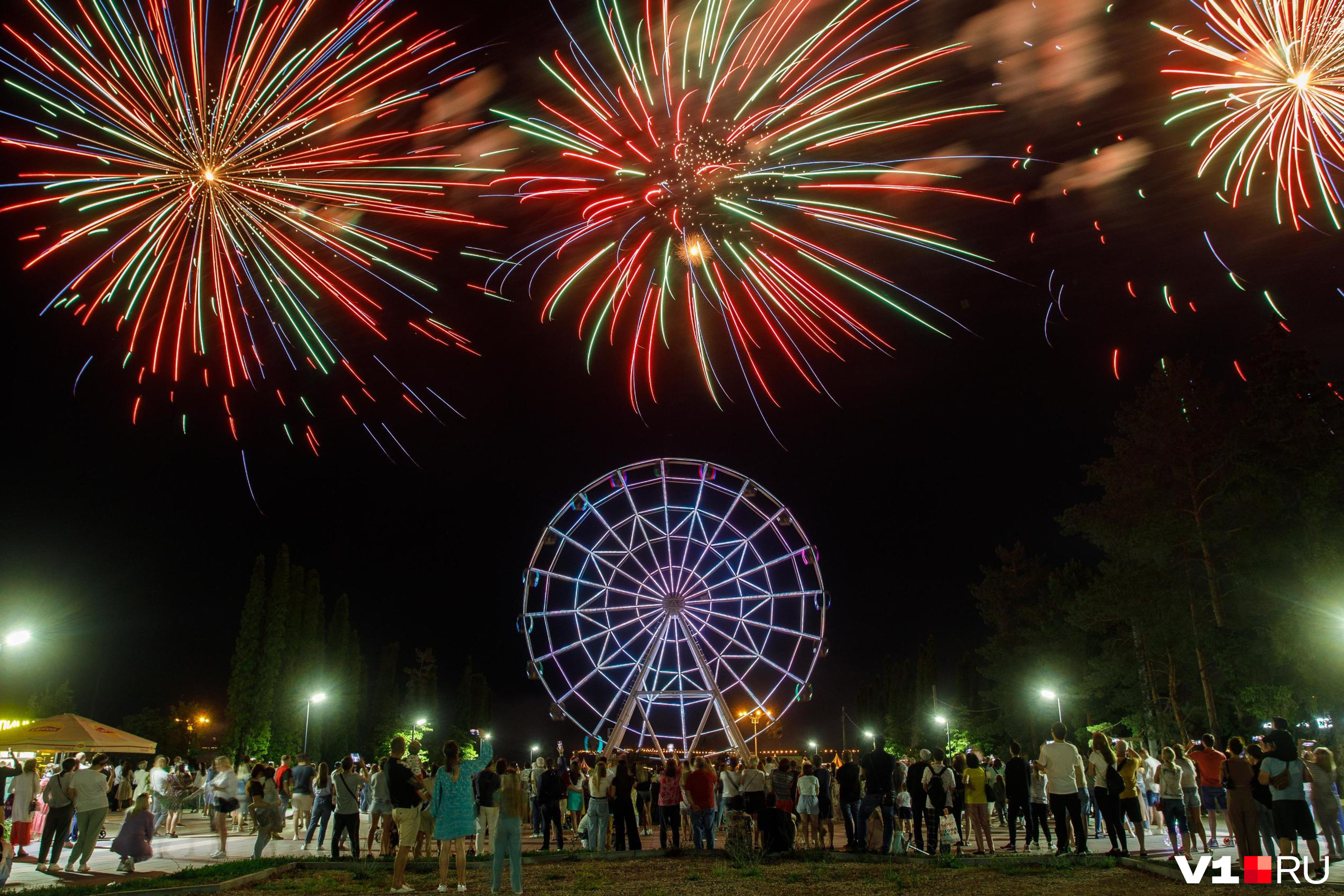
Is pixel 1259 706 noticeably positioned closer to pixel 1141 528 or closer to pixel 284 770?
pixel 1141 528

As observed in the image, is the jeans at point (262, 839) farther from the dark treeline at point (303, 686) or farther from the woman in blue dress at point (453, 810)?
the dark treeline at point (303, 686)

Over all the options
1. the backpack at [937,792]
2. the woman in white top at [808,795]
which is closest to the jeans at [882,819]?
the backpack at [937,792]

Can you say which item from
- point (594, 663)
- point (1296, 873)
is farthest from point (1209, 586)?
point (1296, 873)

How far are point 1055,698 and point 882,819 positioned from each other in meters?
29.3

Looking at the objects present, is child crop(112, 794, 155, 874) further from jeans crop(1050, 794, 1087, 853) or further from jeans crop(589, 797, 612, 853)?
jeans crop(1050, 794, 1087, 853)

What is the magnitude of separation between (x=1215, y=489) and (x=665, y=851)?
22808 mm

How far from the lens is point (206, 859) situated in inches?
600

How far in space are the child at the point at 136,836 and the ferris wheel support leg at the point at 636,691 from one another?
18.2m

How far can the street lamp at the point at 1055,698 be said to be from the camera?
35031 mm

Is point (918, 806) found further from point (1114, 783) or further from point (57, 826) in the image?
point (57, 826)

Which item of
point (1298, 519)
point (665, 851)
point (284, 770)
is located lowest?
point (665, 851)

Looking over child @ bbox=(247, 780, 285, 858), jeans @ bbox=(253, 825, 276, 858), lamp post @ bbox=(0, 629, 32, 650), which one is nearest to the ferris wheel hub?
child @ bbox=(247, 780, 285, 858)

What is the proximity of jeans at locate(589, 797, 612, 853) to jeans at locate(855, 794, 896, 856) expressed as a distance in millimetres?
4003

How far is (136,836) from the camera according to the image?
522 inches
